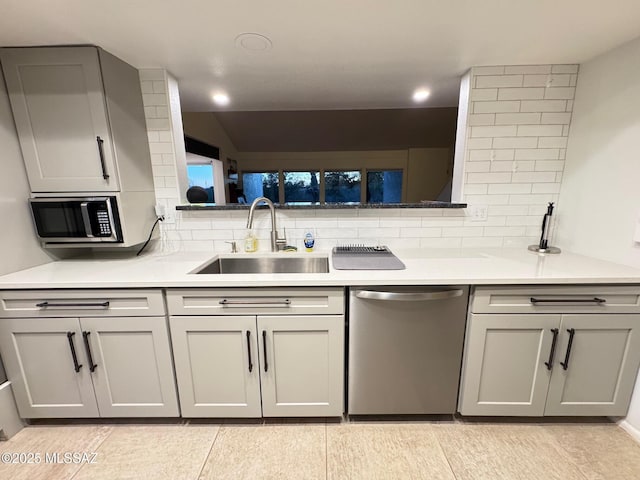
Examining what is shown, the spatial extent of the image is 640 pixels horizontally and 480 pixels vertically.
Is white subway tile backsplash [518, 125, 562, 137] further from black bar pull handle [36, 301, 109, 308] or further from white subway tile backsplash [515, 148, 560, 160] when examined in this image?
black bar pull handle [36, 301, 109, 308]

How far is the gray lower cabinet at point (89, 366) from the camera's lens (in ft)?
→ 4.29

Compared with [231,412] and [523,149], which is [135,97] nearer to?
[231,412]

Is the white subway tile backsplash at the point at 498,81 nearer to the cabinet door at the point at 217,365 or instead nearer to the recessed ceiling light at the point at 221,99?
the recessed ceiling light at the point at 221,99

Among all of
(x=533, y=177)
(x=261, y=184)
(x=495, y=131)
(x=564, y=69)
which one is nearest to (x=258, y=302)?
(x=495, y=131)

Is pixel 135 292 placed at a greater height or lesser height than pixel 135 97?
lesser

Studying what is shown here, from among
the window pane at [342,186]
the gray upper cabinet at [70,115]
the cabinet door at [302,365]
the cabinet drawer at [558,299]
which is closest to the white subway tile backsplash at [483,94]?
the cabinet drawer at [558,299]

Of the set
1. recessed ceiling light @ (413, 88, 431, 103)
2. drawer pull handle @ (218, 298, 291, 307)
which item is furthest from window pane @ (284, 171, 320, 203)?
drawer pull handle @ (218, 298, 291, 307)

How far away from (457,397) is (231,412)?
4.05 ft

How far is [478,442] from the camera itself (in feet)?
4.42

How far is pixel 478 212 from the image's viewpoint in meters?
1.82

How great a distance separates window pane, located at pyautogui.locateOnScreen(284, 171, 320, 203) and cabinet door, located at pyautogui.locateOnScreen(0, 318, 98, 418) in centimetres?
531

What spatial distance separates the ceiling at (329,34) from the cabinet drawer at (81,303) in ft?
4.07

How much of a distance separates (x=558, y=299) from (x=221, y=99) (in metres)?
2.58

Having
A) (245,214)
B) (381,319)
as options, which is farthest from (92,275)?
(381,319)
